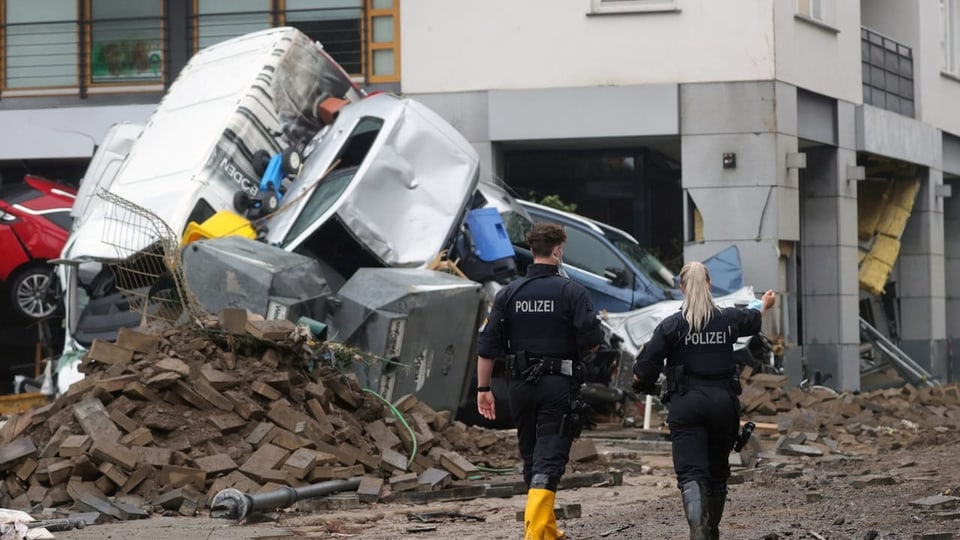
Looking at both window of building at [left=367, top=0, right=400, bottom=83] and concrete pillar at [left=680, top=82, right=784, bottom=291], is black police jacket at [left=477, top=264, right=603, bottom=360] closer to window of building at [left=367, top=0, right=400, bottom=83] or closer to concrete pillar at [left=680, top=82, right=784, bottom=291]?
concrete pillar at [left=680, top=82, right=784, bottom=291]

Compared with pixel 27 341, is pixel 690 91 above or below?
above

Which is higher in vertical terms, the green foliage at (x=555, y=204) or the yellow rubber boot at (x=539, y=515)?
the green foliage at (x=555, y=204)

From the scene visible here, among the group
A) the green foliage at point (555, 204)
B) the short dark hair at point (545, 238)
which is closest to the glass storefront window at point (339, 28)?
the green foliage at point (555, 204)

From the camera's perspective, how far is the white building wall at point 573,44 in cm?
2359

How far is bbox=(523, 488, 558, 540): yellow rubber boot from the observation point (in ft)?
27.9

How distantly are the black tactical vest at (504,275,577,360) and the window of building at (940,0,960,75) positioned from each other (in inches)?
942

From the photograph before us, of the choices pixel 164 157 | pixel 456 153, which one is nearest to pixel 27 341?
pixel 164 157

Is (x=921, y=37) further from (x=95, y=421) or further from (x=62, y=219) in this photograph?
(x=95, y=421)

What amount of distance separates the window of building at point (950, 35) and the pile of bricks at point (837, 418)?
1114 cm

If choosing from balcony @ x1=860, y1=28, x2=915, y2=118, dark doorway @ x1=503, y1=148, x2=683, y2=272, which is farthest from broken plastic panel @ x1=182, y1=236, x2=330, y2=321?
balcony @ x1=860, y1=28, x2=915, y2=118

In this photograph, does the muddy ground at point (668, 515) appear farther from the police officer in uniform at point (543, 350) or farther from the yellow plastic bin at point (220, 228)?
the yellow plastic bin at point (220, 228)

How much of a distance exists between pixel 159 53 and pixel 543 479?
18620 mm

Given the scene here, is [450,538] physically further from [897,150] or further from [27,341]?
[897,150]

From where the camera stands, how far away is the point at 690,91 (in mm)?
23547
